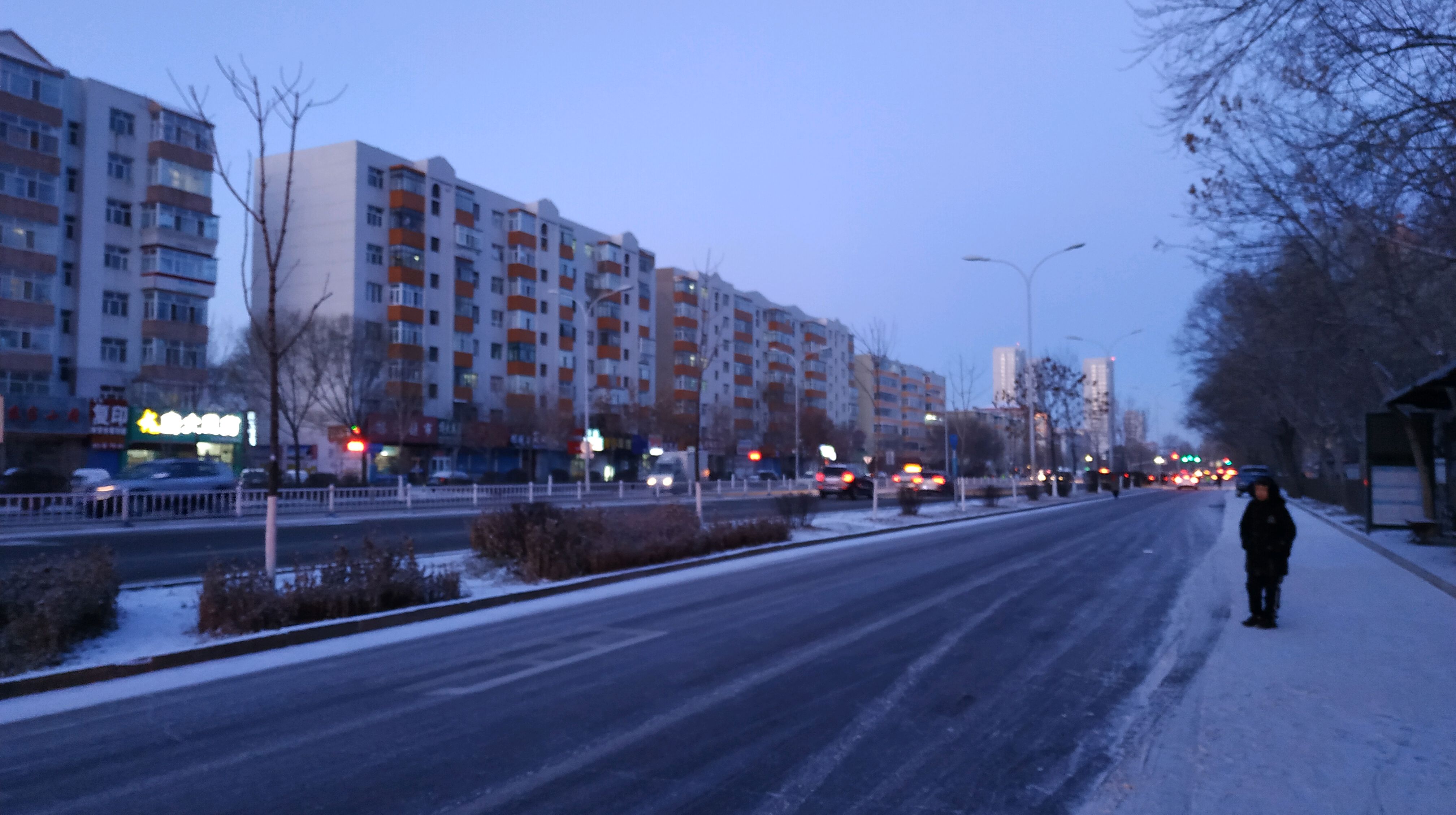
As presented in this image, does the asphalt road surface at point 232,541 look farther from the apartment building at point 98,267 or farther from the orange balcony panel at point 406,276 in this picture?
the orange balcony panel at point 406,276

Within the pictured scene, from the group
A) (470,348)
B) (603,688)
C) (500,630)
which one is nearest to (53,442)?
(470,348)

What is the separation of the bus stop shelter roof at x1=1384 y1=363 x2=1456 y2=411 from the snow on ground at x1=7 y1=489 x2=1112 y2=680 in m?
12.3

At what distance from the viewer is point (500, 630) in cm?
1000

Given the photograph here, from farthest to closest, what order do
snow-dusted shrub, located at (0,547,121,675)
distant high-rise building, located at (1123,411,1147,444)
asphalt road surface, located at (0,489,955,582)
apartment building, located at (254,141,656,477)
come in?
distant high-rise building, located at (1123,411,1147,444) < apartment building, located at (254,141,656,477) < asphalt road surface, located at (0,489,955,582) < snow-dusted shrub, located at (0,547,121,675)

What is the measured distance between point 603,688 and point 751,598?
17.1 ft

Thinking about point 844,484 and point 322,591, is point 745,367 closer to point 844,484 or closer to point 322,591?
point 844,484

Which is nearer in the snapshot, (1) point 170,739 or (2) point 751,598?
(1) point 170,739

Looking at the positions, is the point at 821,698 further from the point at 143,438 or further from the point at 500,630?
the point at 143,438

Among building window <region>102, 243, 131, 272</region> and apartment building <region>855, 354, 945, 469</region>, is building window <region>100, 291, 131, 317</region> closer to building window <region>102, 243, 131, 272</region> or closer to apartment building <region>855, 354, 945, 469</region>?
building window <region>102, 243, 131, 272</region>

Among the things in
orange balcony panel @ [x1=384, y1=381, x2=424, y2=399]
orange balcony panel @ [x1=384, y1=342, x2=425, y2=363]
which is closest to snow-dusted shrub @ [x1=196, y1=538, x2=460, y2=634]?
orange balcony panel @ [x1=384, y1=381, x2=424, y2=399]

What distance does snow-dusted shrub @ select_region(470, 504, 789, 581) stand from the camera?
45.4 feet

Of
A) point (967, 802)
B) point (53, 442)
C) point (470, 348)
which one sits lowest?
point (967, 802)

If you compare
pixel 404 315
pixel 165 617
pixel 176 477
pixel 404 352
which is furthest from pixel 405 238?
pixel 165 617

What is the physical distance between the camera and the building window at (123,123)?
48312 mm
